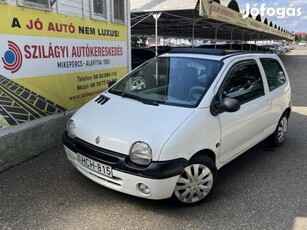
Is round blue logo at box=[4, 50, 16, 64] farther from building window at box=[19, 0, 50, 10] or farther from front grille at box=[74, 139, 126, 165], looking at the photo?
front grille at box=[74, 139, 126, 165]

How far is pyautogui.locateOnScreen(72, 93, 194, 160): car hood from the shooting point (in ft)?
10.4

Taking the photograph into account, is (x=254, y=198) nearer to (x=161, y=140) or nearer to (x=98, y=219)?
(x=161, y=140)

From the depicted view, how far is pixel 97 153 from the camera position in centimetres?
337

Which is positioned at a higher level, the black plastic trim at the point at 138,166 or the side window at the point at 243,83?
the side window at the point at 243,83

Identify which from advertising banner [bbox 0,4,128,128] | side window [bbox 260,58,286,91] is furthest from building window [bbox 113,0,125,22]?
side window [bbox 260,58,286,91]

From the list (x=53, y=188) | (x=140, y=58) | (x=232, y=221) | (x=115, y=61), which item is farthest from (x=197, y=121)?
(x=140, y=58)

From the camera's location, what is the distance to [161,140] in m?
3.13

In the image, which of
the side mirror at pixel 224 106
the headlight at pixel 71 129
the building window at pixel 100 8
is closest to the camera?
the side mirror at pixel 224 106

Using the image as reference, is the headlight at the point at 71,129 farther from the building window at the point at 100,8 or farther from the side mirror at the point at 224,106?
the building window at the point at 100,8

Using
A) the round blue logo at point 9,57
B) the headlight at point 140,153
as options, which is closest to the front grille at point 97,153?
the headlight at point 140,153

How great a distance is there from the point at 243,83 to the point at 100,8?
383 centimetres

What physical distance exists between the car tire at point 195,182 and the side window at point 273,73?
81.4 inches

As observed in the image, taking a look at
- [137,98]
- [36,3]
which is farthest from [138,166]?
[36,3]

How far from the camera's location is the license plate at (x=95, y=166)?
10.8 feet
